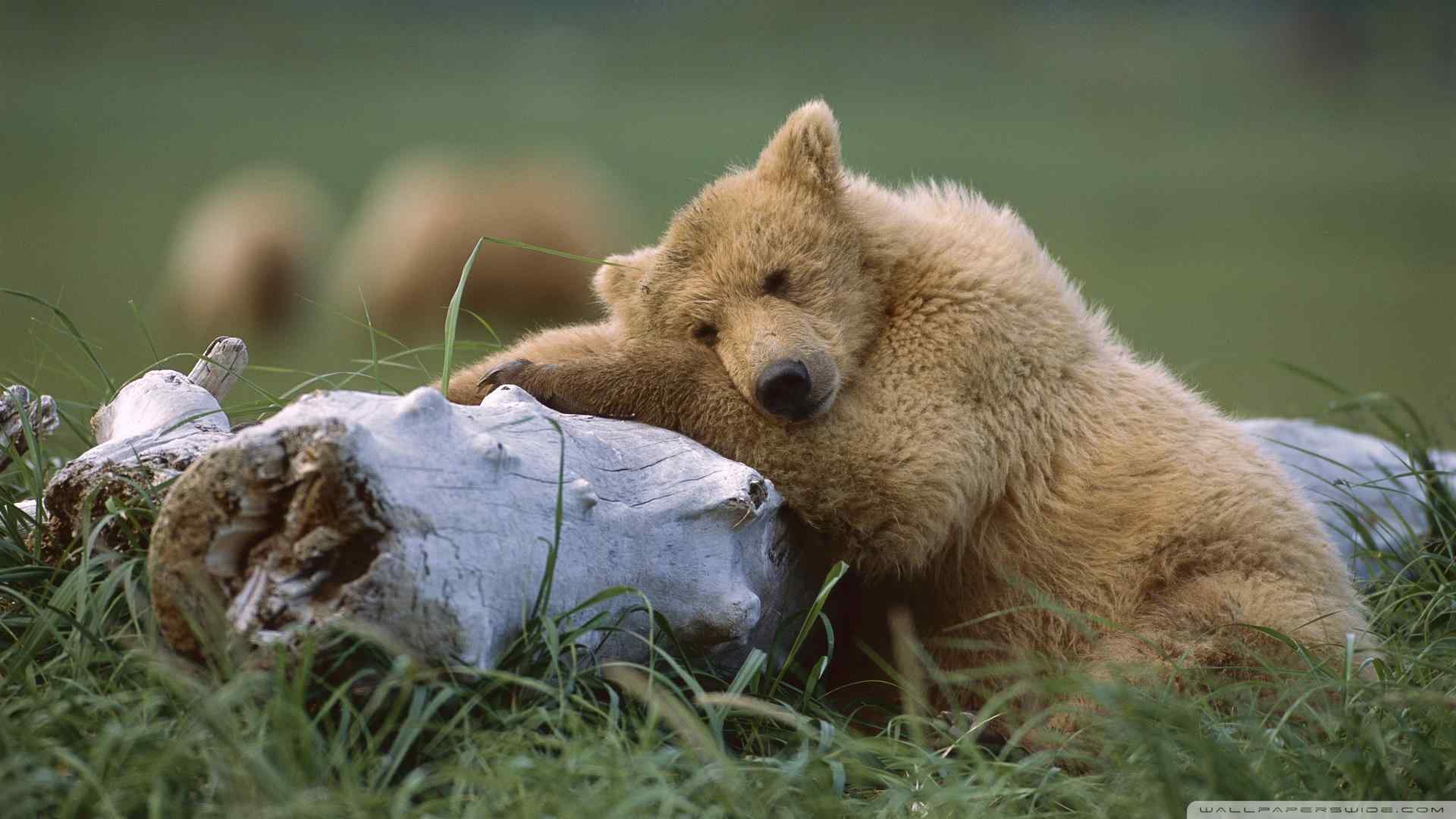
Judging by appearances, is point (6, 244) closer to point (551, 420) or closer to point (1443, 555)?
point (551, 420)

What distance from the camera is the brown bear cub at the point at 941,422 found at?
3.19 metres

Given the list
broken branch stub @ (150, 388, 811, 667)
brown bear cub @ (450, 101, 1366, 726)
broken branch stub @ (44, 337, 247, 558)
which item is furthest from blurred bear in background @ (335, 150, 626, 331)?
broken branch stub @ (150, 388, 811, 667)

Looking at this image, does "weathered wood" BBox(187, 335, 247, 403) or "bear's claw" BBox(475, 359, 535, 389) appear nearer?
"bear's claw" BBox(475, 359, 535, 389)

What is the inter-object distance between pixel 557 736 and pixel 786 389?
3.53 ft

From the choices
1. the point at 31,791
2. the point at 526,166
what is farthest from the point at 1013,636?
the point at 526,166

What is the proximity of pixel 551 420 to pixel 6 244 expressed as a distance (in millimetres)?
13878

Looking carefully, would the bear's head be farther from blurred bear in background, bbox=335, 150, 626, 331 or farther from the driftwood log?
blurred bear in background, bbox=335, 150, 626, 331

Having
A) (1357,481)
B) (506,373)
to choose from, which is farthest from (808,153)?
(1357,481)

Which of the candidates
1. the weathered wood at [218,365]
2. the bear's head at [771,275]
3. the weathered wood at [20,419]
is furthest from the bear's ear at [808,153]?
the weathered wood at [20,419]

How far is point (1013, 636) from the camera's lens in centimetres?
336

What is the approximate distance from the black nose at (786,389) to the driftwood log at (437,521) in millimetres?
210

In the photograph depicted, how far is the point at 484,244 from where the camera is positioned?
39.3 ft

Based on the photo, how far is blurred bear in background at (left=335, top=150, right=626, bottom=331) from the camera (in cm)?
1192

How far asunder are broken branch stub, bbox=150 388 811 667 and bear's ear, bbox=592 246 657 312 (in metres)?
0.69
